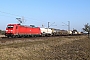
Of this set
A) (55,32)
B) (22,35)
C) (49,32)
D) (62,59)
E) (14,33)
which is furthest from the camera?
(55,32)

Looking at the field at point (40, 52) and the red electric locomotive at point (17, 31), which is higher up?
the red electric locomotive at point (17, 31)

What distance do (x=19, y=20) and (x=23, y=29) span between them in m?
38.0

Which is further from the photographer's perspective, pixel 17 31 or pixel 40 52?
pixel 17 31

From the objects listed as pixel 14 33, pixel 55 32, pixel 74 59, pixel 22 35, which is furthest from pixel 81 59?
pixel 55 32

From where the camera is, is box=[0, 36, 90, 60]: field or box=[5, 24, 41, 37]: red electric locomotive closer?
box=[0, 36, 90, 60]: field

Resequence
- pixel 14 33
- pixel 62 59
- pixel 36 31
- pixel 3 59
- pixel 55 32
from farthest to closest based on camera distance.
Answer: pixel 55 32
pixel 36 31
pixel 14 33
pixel 62 59
pixel 3 59

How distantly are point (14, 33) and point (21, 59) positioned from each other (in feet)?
106

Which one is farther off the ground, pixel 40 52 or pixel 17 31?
pixel 17 31

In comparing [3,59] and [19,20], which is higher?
[19,20]

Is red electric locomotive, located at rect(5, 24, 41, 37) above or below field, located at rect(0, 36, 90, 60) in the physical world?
above

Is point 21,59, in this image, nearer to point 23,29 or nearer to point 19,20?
point 23,29

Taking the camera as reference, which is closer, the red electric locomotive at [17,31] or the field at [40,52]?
the field at [40,52]

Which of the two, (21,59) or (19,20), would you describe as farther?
(19,20)

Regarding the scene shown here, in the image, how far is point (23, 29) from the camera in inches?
2087
